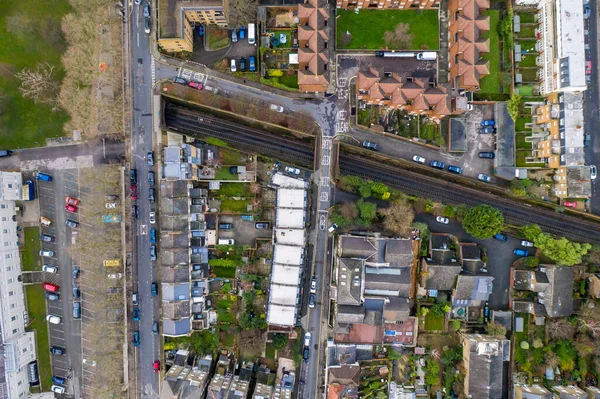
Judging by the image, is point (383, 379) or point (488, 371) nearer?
point (488, 371)

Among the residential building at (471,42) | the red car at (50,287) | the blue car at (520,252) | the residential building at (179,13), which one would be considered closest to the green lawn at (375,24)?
the residential building at (471,42)

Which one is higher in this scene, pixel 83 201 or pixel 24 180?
pixel 24 180

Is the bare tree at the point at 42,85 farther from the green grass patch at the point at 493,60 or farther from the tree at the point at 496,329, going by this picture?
the tree at the point at 496,329

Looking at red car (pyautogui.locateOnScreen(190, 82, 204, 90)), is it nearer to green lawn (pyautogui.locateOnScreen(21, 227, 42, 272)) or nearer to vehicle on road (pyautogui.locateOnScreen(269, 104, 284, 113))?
vehicle on road (pyautogui.locateOnScreen(269, 104, 284, 113))

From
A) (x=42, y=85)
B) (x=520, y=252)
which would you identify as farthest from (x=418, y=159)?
(x=42, y=85)

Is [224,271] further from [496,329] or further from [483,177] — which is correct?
[483,177]

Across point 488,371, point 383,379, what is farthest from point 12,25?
point 488,371

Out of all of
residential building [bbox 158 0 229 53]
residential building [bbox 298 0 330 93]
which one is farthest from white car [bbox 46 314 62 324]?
residential building [bbox 298 0 330 93]

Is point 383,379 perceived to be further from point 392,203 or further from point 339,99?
point 339,99
